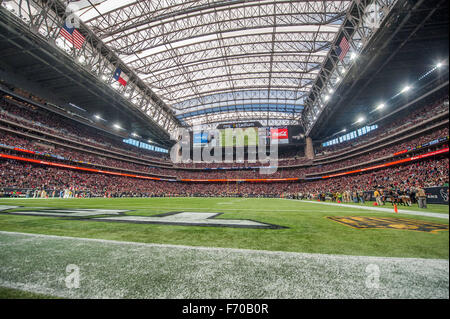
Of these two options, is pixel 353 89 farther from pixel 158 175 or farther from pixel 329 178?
pixel 158 175

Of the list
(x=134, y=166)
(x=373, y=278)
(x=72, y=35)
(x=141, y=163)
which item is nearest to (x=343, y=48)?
(x=373, y=278)

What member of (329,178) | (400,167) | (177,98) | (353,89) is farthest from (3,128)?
(329,178)

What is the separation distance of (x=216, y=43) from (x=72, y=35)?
48.2ft

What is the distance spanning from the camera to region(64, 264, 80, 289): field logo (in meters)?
1.37

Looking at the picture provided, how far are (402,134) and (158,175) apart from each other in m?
48.4

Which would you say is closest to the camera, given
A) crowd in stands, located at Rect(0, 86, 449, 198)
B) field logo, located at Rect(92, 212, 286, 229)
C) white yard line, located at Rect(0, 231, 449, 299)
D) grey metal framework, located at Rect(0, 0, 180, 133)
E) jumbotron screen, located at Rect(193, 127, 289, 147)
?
white yard line, located at Rect(0, 231, 449, 299)

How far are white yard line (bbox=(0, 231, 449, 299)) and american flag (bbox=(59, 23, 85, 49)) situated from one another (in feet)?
72.3

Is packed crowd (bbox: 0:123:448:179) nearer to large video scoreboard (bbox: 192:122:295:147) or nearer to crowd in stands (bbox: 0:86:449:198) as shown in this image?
crowd in stands (bbox: 0:86:449:198)

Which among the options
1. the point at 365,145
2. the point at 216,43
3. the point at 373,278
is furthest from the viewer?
the point at 365,145

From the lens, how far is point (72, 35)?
16828 mm

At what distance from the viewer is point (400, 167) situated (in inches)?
945

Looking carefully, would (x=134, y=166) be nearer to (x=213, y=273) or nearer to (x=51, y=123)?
(x=51, y=123)

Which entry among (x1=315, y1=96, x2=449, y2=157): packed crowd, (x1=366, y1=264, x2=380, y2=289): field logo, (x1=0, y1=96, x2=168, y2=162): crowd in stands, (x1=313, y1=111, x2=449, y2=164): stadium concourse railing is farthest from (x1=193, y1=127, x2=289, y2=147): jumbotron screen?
(x1=366, y1=264, x2=380, y2=289): field logo

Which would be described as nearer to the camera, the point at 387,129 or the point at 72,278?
the point at 72,278
